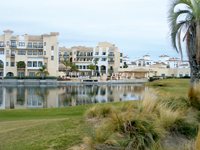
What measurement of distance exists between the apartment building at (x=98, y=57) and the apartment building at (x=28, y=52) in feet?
31.0

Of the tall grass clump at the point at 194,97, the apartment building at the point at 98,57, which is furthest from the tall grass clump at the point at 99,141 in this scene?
the apartment building at the point at 98,57

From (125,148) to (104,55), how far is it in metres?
70.1

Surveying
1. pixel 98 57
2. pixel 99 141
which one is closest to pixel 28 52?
pixel 98 57

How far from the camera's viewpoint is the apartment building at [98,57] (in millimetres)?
74000

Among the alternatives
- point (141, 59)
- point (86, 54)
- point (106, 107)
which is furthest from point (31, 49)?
point (106, 107)

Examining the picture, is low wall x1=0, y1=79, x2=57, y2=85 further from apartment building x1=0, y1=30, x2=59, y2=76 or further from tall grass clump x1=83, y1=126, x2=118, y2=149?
tall grass clump x1=83, y1=126, x2=118, y2=149

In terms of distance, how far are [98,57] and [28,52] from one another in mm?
23488

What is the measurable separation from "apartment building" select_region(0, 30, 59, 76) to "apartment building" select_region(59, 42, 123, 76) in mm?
9435

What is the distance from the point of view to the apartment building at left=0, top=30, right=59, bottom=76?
6212 cm

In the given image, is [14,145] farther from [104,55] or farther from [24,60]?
[104,55]

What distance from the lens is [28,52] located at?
64438 millimetres

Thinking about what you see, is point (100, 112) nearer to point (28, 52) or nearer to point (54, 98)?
point (54, 98)

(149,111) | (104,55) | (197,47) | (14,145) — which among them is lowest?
(14,145)

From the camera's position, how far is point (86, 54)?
77.2 metres
